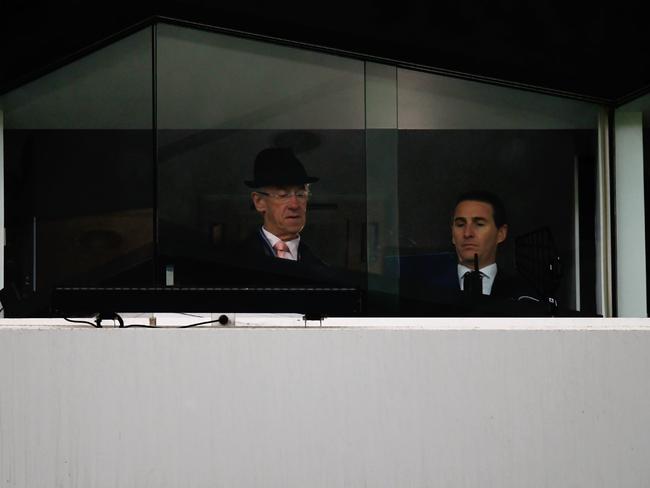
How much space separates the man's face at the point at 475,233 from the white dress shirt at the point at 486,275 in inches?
1.2

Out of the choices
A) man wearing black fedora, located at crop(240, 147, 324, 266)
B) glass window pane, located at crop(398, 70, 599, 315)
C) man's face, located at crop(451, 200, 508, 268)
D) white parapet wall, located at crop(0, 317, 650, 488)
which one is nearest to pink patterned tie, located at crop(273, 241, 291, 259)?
man wearing black fedora, located at crop(240, 147, 324, 266)

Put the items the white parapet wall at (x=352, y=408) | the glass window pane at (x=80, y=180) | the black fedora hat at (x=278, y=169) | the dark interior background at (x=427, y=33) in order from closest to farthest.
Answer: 1. the white parapet wall at (x=352, y=408)
2. the dark interior background at (x=427, y=33)
3. the glass window pane at (x=80, y=180)
4. the black fedora hat at (x=278, y=169)

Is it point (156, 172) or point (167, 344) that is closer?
point (167, 344)

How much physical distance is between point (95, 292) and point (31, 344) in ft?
0.75

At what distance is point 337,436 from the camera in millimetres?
1978

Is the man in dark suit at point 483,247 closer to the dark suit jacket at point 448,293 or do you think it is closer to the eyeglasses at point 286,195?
the dark suit jacket at point 448,293

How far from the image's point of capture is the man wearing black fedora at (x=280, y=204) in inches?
195

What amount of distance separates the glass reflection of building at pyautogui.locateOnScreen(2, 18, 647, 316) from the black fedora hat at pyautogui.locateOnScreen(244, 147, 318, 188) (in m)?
0.06

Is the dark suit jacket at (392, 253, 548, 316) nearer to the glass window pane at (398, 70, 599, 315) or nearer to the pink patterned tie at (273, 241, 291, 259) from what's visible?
the glass window pane at (398, 70, 599, 315)

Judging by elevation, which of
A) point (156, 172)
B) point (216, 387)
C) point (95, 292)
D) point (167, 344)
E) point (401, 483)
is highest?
point (156, 172)

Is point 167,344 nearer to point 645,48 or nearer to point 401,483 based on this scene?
point 401,483

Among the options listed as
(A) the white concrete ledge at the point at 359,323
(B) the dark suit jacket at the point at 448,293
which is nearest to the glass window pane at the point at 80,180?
(B) the dark suit jacket at the point at 448,293

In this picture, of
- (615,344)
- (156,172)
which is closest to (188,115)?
(156,172)

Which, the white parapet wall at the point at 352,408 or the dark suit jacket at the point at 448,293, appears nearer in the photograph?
the white parapet wall at the point at 352,408
